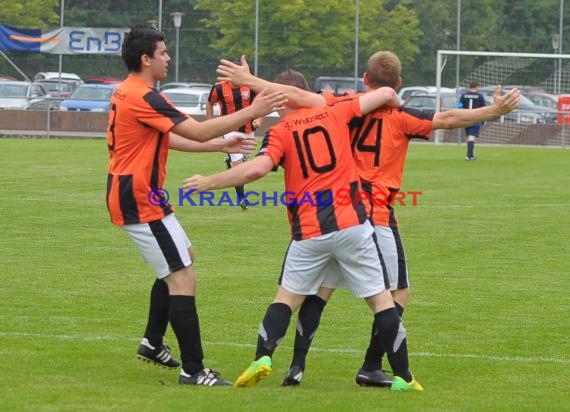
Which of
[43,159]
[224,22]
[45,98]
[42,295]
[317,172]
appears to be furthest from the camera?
Result: [224,22]

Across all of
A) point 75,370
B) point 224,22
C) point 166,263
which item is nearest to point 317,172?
point 166,263

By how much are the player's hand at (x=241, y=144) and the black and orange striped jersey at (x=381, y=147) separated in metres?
0.61

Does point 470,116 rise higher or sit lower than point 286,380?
higher

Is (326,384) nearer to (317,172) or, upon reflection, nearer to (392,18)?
(317,172)

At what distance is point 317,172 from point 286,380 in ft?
4.26

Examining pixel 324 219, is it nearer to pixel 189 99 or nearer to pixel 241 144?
pixel 241 144

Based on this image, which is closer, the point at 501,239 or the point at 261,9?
the point at 501,239

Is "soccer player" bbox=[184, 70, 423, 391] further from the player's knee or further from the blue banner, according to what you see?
the blue banner

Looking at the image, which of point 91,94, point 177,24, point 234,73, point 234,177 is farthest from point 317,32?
point 234,177

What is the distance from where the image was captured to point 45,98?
4050 centimetres

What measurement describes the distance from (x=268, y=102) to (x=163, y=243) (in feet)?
3.56

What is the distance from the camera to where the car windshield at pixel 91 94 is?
135 ft

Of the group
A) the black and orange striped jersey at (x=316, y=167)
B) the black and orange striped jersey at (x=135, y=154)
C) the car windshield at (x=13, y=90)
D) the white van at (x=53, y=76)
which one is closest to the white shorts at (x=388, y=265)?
the black and orange striped jersey at (x=316, y=167)

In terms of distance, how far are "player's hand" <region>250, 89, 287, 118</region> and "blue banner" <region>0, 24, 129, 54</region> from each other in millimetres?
34653
